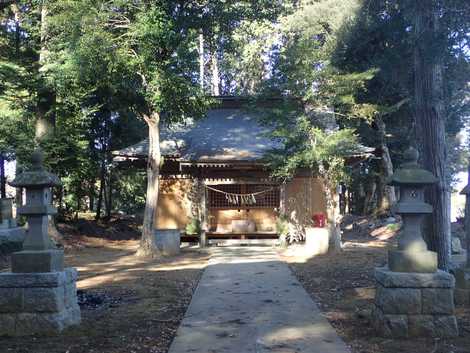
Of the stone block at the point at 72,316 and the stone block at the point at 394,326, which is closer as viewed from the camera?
the stone block at the point at 394,326

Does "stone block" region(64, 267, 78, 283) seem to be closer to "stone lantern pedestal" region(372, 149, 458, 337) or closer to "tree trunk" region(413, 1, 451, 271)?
"stone lantern pedestal" region(372, 149, 458, 337)

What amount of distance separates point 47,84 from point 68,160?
3.37 metres

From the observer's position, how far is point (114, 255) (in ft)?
53.4

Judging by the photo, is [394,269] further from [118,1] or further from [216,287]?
[118,1]

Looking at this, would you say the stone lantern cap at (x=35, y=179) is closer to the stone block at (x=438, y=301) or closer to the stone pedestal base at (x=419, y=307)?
the stone pedestal base at (x=419, y=307)

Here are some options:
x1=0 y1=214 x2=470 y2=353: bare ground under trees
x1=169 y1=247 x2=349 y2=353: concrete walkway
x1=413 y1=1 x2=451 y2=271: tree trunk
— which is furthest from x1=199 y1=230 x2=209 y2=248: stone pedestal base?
x1=413 y1=1 x2=451 y2=271: tree trunk

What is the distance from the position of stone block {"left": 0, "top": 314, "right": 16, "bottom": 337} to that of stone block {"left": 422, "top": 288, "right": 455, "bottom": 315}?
200 inches

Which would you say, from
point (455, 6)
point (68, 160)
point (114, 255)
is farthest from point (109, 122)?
point (455, 6)

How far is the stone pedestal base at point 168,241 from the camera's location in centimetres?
1603

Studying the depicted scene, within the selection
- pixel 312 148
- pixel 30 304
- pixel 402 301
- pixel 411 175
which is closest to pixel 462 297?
pixel 402 301

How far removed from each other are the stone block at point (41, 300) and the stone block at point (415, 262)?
4.28 metres

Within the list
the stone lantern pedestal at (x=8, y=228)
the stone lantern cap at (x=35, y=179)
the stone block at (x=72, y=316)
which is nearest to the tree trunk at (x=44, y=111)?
the stone lantern pedestal at (x=8, y=228)

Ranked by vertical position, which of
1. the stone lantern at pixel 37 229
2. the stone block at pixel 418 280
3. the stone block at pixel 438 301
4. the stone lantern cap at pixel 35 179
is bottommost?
the stone block at pixel 438 301

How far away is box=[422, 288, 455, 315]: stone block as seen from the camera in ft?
19.7
